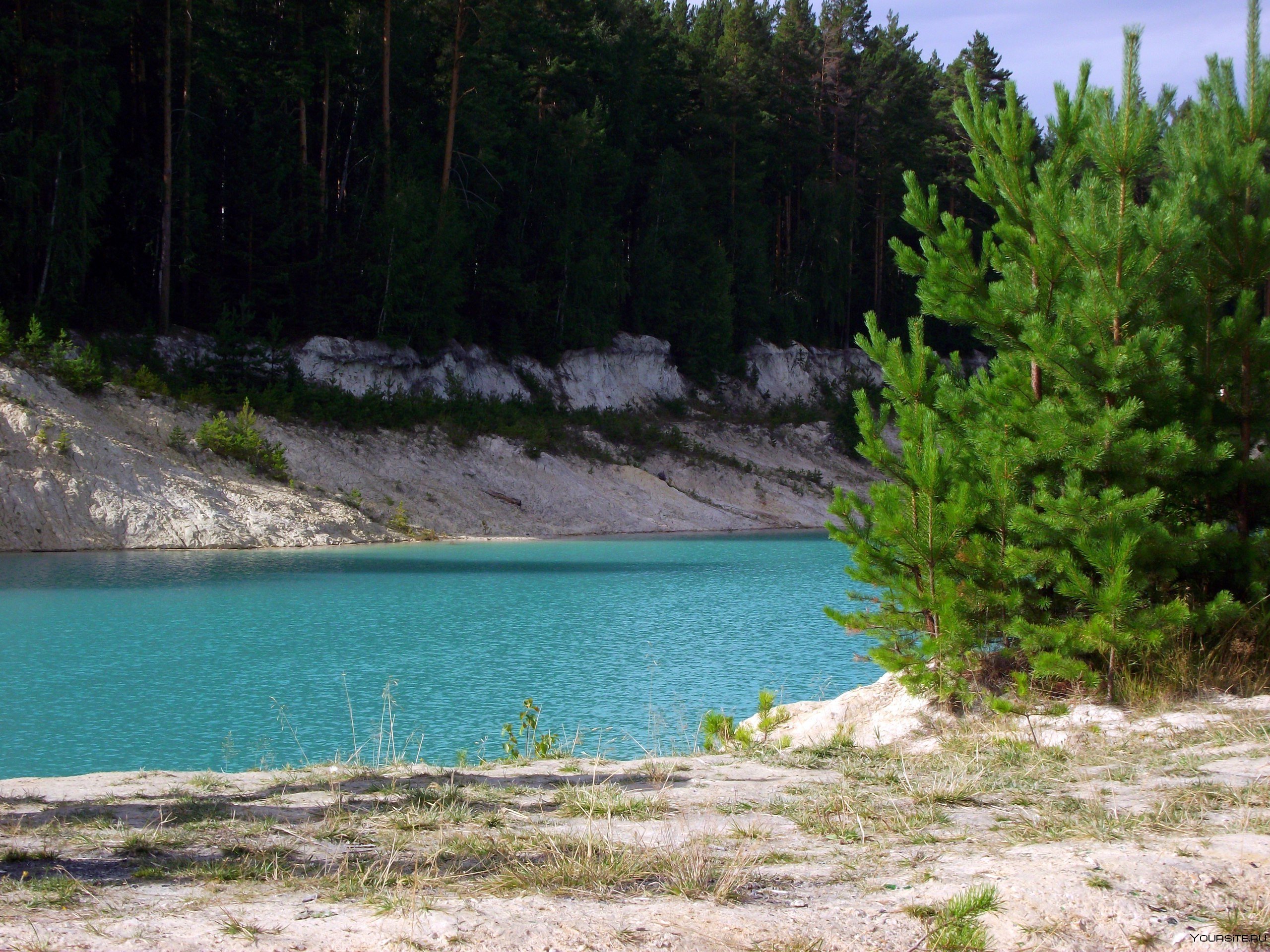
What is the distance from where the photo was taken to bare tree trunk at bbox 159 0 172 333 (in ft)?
125

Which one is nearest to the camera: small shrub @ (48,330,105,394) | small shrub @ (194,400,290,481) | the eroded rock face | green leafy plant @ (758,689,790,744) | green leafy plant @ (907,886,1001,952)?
green leafy plant @ (907,886,1001,952)

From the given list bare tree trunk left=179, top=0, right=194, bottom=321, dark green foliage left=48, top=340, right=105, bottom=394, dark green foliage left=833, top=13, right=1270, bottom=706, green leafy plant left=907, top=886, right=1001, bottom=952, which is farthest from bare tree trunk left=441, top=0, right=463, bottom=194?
green leafy plant left=907, top=886, right=1001, bottom=952

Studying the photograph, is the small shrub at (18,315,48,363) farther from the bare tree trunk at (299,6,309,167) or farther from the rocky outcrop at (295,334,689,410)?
the bare tree trunk at (299,6,309,167)

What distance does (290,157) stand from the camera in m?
42.3

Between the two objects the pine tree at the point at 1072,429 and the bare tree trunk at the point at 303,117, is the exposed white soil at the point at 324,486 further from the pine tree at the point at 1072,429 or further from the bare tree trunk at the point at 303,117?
the pine tree at the point at 1072,429

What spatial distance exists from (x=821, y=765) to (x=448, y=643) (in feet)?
34.8

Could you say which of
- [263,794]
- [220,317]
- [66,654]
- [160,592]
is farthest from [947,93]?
[263,794]

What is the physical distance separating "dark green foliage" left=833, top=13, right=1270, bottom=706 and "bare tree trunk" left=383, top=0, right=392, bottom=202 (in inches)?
1490

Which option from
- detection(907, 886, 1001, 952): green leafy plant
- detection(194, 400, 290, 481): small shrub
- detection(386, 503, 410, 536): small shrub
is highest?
detection(194, 400, 290, 481): small shrub

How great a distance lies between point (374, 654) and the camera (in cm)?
1608

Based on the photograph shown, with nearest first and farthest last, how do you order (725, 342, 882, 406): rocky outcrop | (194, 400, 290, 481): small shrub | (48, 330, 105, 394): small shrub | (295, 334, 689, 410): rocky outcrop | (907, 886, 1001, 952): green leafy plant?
(907, 886, 1001, 952): green leafy plant
(48, 330, 105, 394): small shrub
(194, 400, 290, 481): small shrub
(295, 334, 689, 410): rocky outcrop
(725, 342, 882, 406): rocky outcrop

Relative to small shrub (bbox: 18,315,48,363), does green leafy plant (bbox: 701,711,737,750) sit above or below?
below

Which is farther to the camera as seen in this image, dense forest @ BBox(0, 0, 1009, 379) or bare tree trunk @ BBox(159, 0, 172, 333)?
bare tree trunk @ BBox(159, 0, 172, 333)

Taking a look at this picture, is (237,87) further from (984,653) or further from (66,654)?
(984,653)
